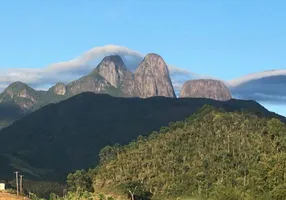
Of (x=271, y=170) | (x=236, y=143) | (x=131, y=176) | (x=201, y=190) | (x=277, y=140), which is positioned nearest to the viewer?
(x=271, y=170)

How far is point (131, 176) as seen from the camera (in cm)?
13175

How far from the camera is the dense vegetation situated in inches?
4311

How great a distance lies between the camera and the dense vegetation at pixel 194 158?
109500 millimetres

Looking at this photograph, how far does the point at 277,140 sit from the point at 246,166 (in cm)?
914

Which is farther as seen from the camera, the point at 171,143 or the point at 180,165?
the point at 171,143

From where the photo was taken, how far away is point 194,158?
411 feet

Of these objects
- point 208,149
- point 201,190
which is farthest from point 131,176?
point 201,190

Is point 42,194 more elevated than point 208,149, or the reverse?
point 208,149

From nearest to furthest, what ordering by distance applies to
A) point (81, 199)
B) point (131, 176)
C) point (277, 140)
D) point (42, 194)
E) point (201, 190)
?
1. point (81, 199)
2. point (201, 190)
3. point (277, 140)
4. point (131, 176)
5. point (42, 194)

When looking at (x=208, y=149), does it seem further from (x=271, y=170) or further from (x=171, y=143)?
(x=271, y=170)

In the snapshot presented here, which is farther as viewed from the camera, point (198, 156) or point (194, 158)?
point (198, 156)

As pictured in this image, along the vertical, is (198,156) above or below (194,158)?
above

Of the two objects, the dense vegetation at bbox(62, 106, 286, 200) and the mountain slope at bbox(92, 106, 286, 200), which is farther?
the dense vegetation at bbox(62, 106, 286, 200)

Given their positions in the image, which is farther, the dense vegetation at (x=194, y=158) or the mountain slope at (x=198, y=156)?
the dense vegetation at (x=194, y=158)
